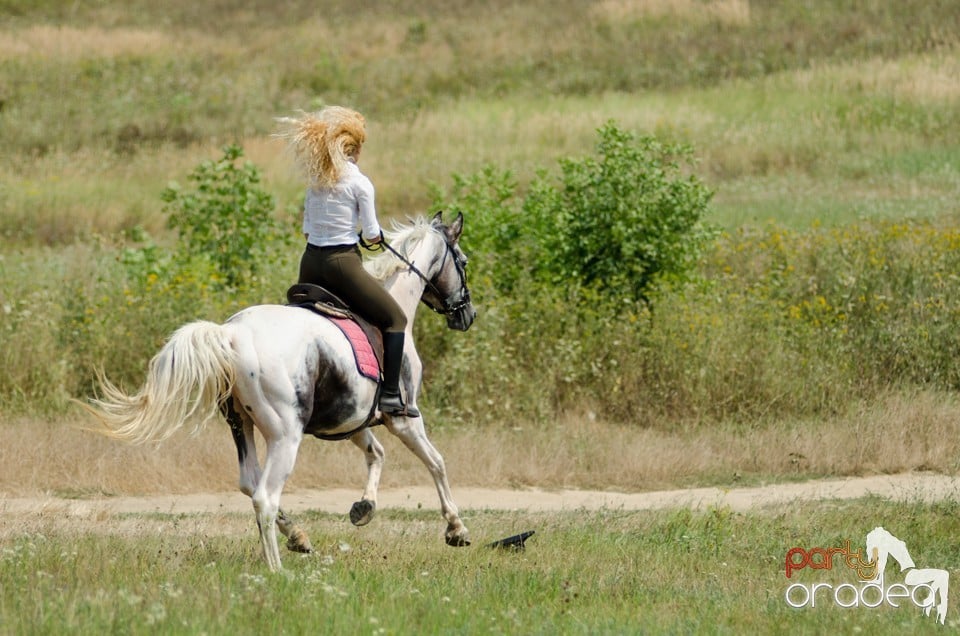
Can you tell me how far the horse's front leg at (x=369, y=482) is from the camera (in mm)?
8578

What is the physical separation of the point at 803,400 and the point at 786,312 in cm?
159

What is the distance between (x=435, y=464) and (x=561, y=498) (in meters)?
3.70

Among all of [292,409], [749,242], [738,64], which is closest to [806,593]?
[292,409]

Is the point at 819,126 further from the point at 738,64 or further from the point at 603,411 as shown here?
the point at 603,411

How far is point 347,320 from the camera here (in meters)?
8.43

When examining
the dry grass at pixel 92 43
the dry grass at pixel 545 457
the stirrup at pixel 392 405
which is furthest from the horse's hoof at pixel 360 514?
the dry grass at pixel 92 43

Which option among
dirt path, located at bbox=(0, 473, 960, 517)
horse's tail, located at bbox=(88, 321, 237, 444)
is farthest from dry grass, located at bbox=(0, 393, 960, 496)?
horse's tail, located at bbox=(88, 321, 237, 444)

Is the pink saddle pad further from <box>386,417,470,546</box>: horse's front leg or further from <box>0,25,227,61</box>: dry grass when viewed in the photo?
<box>0,25,227,61</box>: dry grass

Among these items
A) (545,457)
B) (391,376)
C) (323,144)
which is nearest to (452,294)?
(391,376)

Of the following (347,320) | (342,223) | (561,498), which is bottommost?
(561,498)

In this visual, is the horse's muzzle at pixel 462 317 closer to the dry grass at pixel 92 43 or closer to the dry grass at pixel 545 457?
the dry grass at pixel 545 457

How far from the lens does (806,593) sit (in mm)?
7602

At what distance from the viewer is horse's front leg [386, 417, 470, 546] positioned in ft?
28.9

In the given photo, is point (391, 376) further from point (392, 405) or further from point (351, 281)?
point (351, 281)
